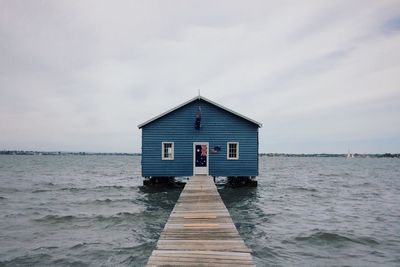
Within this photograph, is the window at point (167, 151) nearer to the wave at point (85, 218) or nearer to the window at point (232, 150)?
the window at point (232, 150)

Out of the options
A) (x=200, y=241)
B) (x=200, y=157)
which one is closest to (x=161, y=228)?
(x=200, y=241)

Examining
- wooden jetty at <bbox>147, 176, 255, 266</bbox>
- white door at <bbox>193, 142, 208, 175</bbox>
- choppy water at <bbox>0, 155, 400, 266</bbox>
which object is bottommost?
choppy water at <bbox>0, 155, 400, 266</bbox>

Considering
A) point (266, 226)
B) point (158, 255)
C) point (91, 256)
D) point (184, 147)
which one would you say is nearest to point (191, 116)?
point (184, 147)

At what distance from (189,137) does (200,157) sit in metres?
1.56

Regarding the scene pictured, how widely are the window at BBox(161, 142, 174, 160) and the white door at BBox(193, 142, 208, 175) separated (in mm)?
1567

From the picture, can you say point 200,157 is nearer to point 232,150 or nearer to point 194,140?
point 194,140

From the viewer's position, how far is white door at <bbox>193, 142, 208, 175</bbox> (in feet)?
76.0

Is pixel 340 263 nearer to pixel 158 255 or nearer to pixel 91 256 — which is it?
pixel 158 255

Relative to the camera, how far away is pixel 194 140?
23094mm

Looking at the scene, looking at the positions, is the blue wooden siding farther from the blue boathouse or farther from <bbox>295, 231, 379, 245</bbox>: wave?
<bbox>295, 231, 379, 245</bbox>: wave

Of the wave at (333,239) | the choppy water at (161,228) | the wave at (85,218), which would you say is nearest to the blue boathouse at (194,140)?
the choppy water at (161,228)

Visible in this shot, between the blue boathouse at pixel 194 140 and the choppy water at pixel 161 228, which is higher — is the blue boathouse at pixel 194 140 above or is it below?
above

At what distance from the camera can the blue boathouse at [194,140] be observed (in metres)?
23.1

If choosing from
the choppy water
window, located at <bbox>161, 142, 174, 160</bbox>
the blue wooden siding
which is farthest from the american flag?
the choppy water
